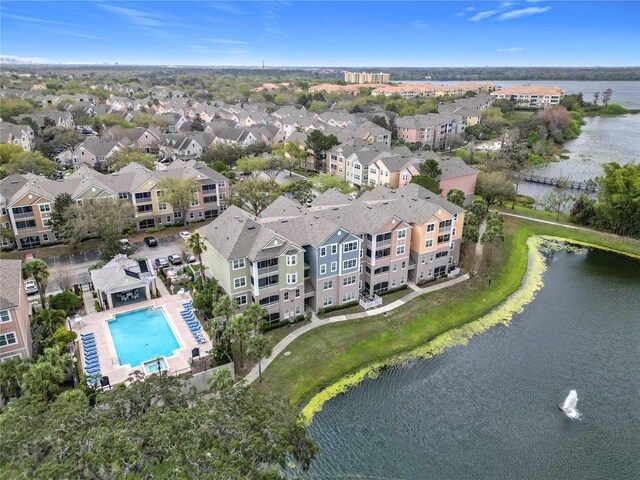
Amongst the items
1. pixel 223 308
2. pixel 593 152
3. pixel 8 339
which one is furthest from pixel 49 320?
pixel 593 152

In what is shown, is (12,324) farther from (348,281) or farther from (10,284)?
(348,281)

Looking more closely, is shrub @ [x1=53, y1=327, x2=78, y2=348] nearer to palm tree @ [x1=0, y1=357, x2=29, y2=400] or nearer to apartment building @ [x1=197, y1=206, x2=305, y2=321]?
palm tree @ [x1=0, y1=357, x2=29, y2=400]

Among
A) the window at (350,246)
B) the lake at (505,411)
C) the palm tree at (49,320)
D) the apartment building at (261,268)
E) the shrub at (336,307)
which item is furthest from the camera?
the shrub at (336,307)

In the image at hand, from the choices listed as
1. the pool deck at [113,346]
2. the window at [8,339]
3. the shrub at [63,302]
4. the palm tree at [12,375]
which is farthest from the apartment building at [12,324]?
the shrub at [63,302]

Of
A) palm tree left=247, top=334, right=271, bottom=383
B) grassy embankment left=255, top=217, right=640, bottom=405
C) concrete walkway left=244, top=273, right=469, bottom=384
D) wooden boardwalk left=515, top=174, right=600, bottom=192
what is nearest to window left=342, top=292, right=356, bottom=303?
concrete walkway left=244, top=273, right=469, bottom=384

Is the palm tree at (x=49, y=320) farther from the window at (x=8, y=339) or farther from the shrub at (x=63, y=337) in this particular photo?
the window at (x=8, y=339)

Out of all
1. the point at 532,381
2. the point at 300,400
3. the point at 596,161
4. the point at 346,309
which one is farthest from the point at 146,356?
the point at 596,161
